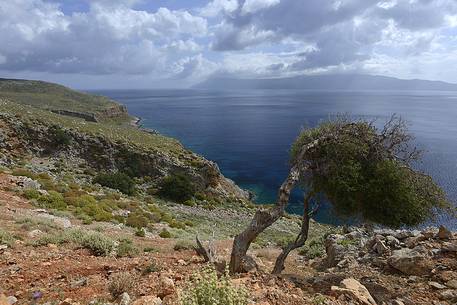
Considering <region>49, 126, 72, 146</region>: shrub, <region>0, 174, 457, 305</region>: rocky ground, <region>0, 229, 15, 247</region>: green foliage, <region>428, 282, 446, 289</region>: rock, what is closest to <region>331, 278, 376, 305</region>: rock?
<region>0, 174, 457, 305</region>: rocky ground

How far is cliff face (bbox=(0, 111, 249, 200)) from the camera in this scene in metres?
49.5

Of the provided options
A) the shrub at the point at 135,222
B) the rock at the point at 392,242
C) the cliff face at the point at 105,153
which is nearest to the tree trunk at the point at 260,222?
the rock at the point at 392,242

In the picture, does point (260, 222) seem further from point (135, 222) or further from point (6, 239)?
point (135, 222)

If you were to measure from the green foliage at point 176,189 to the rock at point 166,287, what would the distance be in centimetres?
4028

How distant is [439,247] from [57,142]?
164 ft

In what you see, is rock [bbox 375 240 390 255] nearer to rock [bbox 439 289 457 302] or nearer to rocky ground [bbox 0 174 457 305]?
rocky ground [bbox 0 174 457 305]

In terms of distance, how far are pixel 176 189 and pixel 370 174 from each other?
38987 millimetres

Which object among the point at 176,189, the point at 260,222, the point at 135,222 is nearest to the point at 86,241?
the point at 260,222

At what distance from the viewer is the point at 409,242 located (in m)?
14.1

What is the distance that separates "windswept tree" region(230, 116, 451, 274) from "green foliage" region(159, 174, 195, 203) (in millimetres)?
36999

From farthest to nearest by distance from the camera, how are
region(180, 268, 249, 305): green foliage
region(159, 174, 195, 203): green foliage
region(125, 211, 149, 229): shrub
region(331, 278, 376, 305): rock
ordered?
region(159, 174, 195, 203): green foliage, region(125, 211, 149, 229): shrub, region(331, 278, 376, 305): rock, region(180, 268, 249, 305): green foliage

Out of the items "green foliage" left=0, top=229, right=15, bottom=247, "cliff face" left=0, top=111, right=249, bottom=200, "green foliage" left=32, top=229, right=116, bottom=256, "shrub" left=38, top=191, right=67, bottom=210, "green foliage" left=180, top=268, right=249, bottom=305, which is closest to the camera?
"green foliage" left=180, top=268, right=249, bottom=305

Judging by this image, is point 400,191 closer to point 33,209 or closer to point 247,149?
point 33,209

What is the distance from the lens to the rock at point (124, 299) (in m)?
7.26
